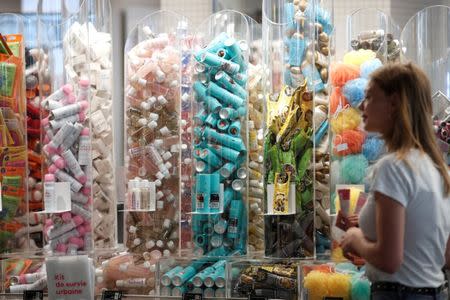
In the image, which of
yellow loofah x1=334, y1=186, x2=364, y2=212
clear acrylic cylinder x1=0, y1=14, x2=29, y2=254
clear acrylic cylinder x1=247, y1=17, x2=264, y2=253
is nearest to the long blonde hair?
yellow loofah x1=334, y1=186, x2=364, y2=212

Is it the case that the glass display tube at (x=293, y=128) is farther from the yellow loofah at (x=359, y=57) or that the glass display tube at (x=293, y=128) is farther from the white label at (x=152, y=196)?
the white label at (x=152, y=196)

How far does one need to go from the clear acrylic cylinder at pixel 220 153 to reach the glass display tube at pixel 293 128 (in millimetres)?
162

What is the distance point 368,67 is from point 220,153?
70 cm

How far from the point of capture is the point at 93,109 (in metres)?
3.54

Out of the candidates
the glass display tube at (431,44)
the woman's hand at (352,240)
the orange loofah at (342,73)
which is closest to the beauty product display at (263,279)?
the orange loofah at (342,73)

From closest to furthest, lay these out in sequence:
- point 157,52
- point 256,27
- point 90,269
Answer: point 90,269
point 157,52
point 256,27

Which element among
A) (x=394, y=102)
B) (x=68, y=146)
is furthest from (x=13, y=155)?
(x=394, y=102)

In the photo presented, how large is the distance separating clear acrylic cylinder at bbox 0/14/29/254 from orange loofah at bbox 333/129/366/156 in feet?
4.65

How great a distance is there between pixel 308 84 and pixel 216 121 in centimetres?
42

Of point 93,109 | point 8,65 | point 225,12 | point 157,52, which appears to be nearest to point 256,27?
point 225,12

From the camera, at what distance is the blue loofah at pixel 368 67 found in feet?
10.1

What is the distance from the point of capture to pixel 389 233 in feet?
6.55

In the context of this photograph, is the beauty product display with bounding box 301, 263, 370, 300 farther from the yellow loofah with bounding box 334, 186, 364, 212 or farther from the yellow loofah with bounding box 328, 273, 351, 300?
the yellow loofah with bounding box 334, 186, 364, 212

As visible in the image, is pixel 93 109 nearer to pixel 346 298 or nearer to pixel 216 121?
pixel 216 121
